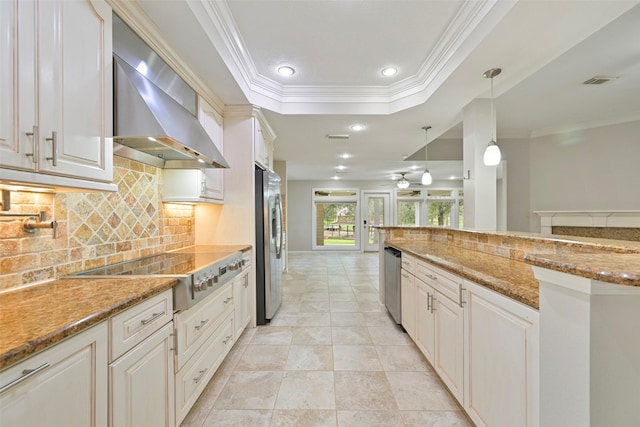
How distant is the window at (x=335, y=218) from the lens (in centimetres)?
856

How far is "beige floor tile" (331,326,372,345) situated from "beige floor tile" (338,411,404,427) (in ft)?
2.79

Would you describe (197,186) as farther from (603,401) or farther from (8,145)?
(603,401)

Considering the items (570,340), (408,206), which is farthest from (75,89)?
(408,206)

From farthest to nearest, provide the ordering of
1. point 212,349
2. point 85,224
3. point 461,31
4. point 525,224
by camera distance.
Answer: point 525,224, point 461,31, point 212,349, point 85,224

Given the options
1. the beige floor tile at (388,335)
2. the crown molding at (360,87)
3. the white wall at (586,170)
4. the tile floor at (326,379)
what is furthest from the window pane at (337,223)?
the beige floor tile at (388,335)

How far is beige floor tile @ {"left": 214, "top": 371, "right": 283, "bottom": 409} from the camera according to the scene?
166cm

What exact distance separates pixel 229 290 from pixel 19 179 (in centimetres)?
146

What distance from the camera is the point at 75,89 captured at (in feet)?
3.65

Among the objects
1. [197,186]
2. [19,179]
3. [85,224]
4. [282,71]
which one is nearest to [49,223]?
[85,224]

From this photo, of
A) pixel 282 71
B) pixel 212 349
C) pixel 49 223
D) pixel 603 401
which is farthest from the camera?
pixel 282 71

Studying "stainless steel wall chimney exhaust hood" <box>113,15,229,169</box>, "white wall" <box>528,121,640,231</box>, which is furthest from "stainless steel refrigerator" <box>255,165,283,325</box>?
"white wall" <box>528,121,640,231</box>

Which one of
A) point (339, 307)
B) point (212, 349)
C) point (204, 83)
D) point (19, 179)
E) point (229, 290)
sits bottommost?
point (339, 307)

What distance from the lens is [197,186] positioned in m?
2.24

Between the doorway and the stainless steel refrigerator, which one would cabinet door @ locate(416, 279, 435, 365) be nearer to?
the stainless steel refrigerator
